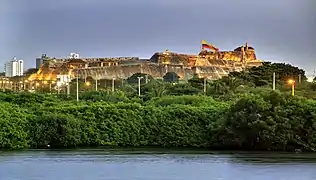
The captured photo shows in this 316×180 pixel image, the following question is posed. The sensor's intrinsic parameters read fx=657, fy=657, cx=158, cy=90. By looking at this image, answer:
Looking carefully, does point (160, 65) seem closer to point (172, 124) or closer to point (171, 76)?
point (171, 76)

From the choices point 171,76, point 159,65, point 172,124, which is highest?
point 159,65

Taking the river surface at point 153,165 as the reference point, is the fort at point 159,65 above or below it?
above

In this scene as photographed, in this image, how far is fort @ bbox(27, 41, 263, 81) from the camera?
84312mm

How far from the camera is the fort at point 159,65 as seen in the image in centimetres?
8431

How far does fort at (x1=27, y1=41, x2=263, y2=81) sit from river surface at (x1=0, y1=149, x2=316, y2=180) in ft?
177

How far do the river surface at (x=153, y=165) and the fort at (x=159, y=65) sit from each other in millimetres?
53900

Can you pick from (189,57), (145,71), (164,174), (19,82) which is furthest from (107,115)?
(189,57)

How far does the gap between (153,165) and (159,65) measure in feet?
210

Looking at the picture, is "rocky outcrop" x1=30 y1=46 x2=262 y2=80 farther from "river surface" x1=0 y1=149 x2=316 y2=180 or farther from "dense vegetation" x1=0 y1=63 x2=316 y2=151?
"river surface" x1=0 y1=149 x2=316 y2=180

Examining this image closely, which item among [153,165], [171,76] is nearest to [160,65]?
[171,76]

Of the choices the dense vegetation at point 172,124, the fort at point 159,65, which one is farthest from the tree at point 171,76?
the dense vegetation at point 172,124

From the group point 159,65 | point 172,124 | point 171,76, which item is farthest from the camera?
point 159,65

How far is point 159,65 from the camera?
284 ft

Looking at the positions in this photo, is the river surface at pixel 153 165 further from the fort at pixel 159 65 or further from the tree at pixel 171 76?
the fort at pixel 159 65
